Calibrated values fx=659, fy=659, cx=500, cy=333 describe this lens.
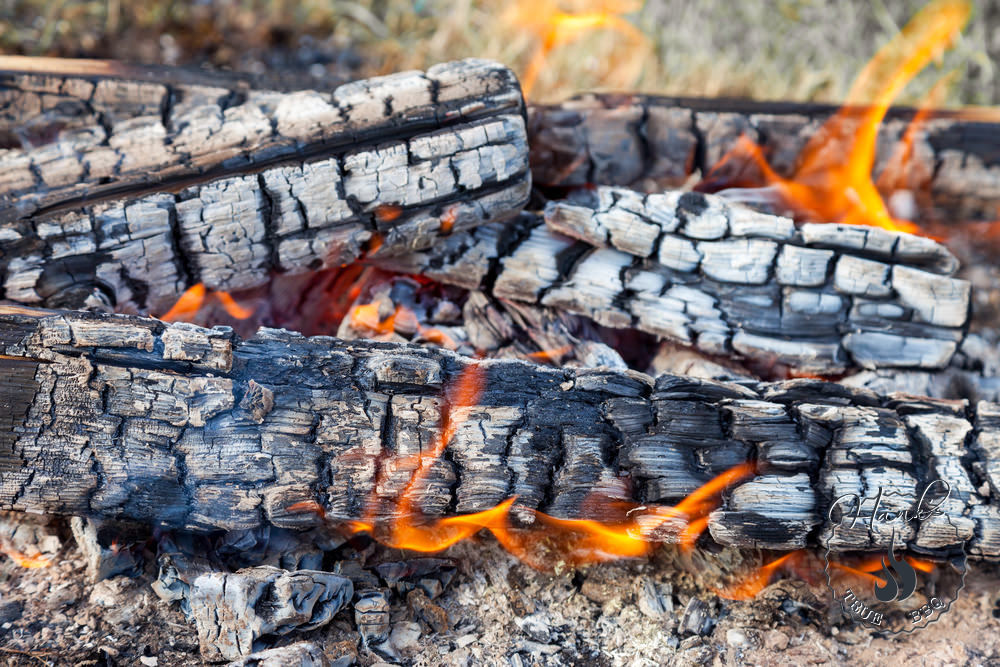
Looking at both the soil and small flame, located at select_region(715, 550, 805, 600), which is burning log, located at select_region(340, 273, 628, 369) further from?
small flame, located at select_region(715, 550, 805, 600)

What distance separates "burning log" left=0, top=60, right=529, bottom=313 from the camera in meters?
2.39

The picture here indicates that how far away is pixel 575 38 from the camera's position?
444cm

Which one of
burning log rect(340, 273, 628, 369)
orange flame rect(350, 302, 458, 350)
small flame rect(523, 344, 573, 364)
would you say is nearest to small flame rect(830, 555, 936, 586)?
burning log rect(340, 273, 628, 369)

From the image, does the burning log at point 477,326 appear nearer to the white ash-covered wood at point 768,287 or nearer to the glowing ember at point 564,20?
the white ash-covered wood at point 768,287

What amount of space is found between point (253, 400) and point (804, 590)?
78.5 inches

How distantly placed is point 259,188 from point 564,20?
2929mm

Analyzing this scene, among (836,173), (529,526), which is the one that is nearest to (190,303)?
(529,526)

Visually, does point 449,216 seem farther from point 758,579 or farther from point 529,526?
point 758,579

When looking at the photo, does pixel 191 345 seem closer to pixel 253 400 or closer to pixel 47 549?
pixel 253 400

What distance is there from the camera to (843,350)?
8.87 ft

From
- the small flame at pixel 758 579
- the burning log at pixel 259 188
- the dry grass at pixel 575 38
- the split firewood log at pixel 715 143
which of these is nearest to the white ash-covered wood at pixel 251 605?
the burning log at pixel 259 188

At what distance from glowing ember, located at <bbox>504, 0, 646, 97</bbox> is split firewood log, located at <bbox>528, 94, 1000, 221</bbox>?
4.52 feet

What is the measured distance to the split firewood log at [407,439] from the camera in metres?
2.05

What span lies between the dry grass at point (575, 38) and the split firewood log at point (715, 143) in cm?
107
